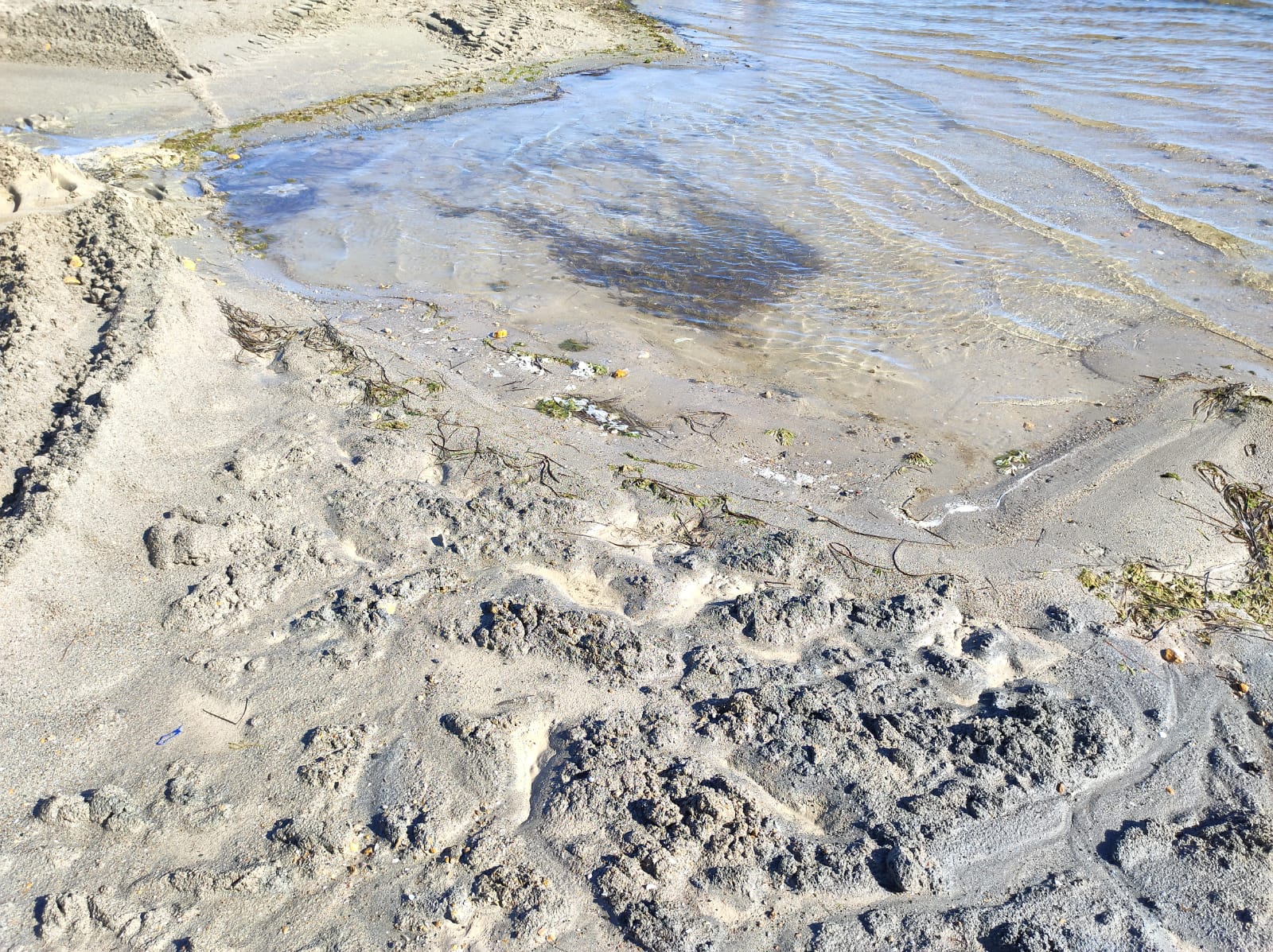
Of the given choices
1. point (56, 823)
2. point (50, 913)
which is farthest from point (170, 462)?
point (50, 913)

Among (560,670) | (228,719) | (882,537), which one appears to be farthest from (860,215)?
(228,719)

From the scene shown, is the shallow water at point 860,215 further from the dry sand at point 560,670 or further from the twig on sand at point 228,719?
the twig on sand at point 228,719

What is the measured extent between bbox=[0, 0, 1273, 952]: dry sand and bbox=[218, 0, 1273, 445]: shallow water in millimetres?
946

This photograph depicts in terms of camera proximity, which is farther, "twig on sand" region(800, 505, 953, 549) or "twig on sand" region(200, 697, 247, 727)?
"twig on sand" region(800, 505, 953, 549)

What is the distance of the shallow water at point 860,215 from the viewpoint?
5.67 metres

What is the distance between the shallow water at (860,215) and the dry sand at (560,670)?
946 millimetres

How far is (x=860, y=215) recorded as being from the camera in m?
7.64

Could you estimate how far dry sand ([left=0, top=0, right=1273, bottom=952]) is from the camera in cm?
230

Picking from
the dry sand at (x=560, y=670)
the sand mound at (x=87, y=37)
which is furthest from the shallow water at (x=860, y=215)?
the sand mound at (x=87, y=37)

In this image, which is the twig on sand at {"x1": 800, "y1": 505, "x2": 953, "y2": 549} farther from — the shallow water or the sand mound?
the sand mound

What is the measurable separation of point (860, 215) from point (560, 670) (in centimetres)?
→ 620

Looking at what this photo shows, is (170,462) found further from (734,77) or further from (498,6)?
(498,6)

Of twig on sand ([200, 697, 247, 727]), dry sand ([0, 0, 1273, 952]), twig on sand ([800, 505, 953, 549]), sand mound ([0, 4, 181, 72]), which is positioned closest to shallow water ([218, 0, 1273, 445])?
dry sand ([0, 0, 1273, 952])

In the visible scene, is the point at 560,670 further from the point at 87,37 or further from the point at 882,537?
the point at 87,37
